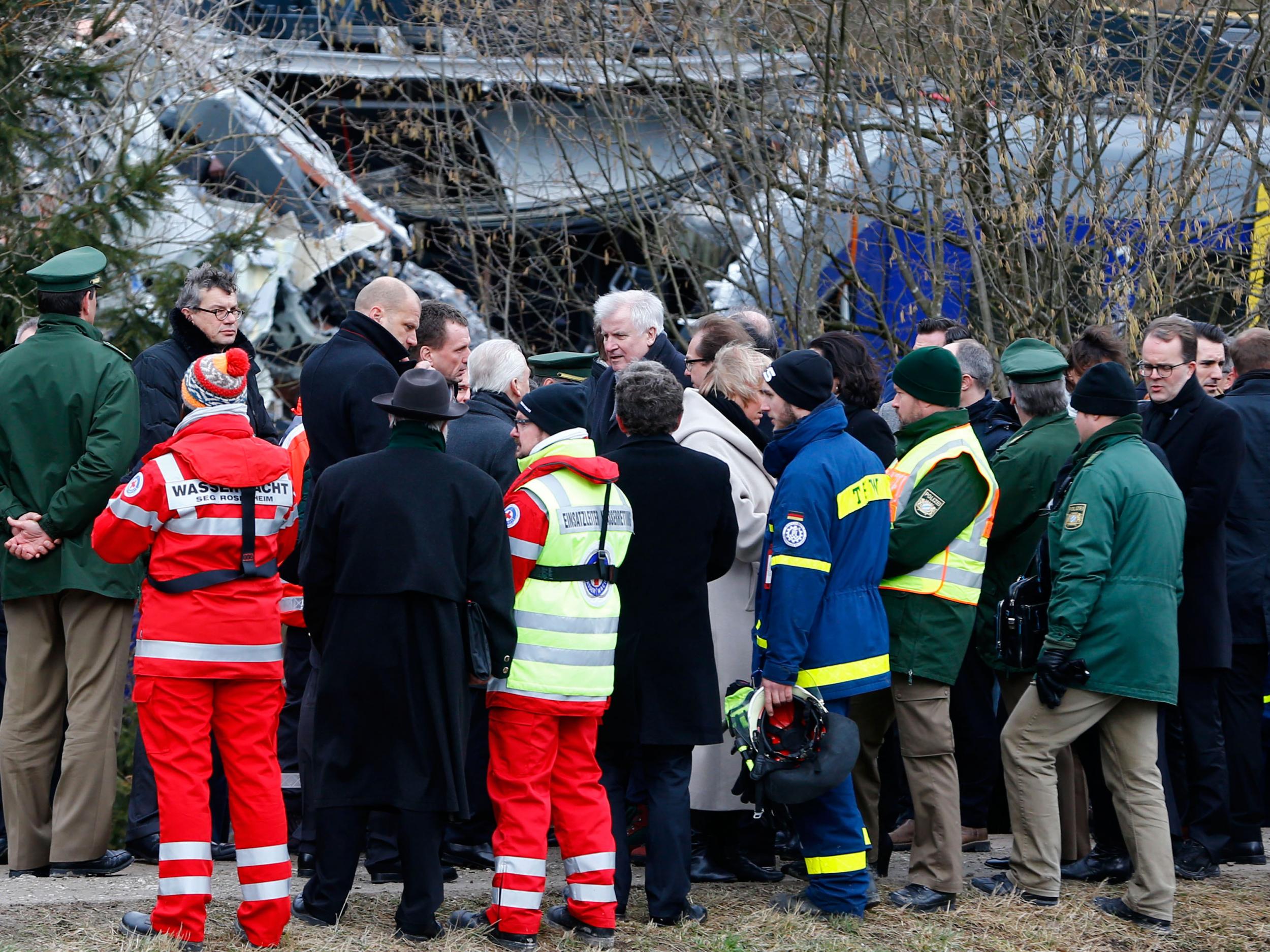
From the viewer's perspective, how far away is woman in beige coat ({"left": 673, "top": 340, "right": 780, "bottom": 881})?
582cm

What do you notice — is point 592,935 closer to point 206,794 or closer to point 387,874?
point 387,874

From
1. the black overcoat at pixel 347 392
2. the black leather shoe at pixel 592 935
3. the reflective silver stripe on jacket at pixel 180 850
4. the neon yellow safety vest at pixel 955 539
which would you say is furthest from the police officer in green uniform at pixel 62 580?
the neon yellow safety vest at pixel 955 539

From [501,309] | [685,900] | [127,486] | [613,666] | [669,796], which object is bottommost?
[685,900]

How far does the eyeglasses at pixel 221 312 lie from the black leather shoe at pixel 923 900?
3.54m

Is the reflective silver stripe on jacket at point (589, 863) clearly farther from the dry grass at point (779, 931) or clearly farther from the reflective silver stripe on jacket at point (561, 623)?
the reflective silver stripe on jacket at point (561, 623)

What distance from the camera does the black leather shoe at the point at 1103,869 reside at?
6.07 metres

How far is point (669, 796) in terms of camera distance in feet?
17.2

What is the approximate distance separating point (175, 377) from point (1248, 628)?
478 centimetres

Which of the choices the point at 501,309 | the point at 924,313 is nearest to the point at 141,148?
the point at 501,309

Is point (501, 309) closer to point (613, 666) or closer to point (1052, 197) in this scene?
point (1052, 197)

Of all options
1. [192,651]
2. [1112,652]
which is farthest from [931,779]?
[192,651]

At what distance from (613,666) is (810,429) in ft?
3.73

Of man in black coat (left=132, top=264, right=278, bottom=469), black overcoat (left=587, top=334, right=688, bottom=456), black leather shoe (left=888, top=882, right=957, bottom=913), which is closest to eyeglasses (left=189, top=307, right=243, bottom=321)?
man in black coat (left=132, top=264, right=278, bottom=469)

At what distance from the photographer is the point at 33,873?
18.7ft
